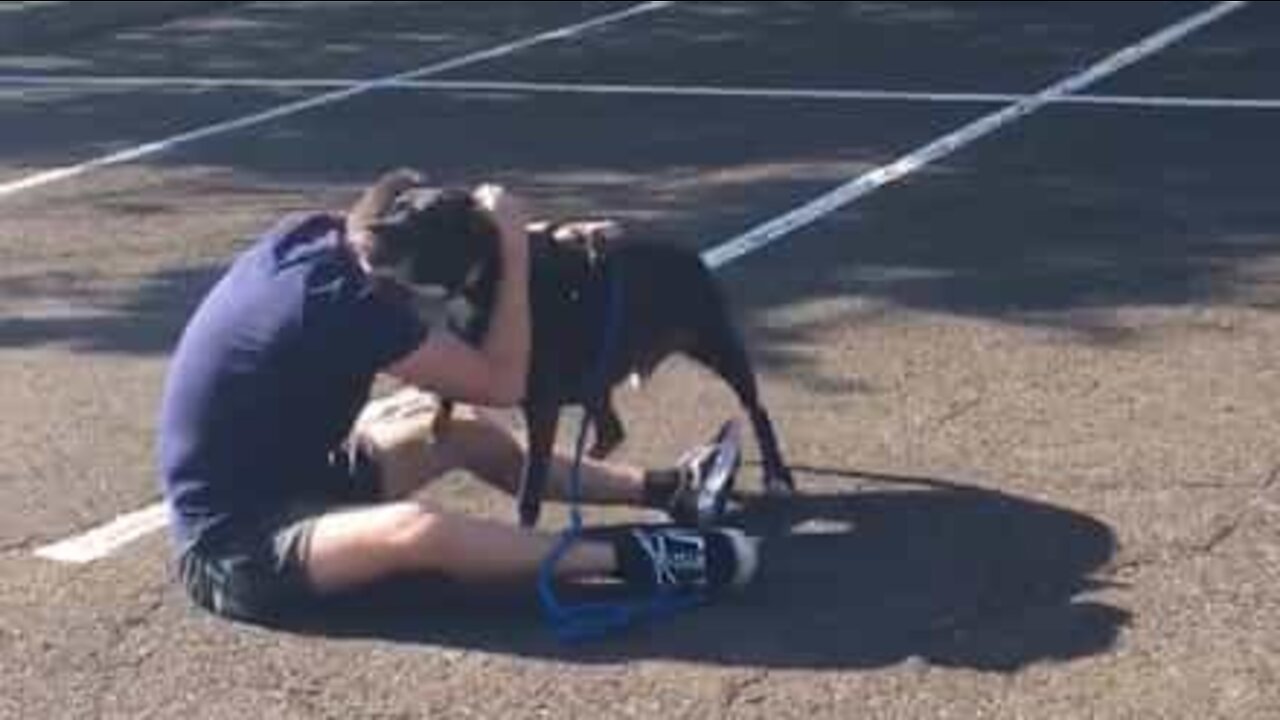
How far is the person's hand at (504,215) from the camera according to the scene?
6363 millimetres

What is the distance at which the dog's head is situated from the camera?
6238 millimetres

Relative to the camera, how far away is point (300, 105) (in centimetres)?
1462

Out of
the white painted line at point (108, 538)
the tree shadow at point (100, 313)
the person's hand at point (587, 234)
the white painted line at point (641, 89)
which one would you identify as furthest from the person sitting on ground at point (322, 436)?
the white painted line at point (641, 89)

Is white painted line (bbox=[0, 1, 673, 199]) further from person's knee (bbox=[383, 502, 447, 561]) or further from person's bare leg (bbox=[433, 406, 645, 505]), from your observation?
person's knee (bbox=[383, 502, 447, 561])

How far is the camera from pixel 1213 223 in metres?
10.4

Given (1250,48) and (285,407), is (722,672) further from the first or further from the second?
(1250,48)

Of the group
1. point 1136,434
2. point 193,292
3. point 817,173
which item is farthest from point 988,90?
point 1136,434

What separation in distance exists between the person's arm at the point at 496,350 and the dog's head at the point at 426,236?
48 millimetres

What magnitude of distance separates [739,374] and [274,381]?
136 cm

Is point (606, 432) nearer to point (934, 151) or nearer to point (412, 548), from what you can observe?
point (412, 548)

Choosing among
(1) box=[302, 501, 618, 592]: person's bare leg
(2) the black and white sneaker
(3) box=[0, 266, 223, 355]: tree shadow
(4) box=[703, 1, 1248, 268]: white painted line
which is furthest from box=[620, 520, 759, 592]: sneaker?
(4) box=[703, 1, 1248, 268]: white painted line

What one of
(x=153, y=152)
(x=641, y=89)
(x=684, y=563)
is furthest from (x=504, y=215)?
(x=641, y=89)

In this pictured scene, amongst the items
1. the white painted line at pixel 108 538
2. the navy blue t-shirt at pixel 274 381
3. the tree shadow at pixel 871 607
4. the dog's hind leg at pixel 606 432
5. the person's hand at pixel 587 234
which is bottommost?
the white painted line at pixel 108 538

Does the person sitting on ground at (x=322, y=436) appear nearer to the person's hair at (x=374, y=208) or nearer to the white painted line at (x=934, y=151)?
the person's hair at (x=374, y=208)
